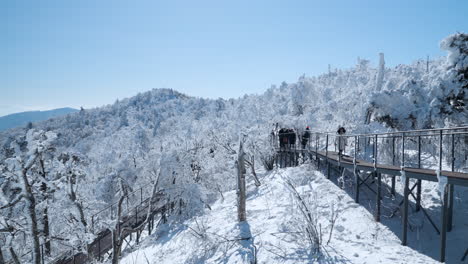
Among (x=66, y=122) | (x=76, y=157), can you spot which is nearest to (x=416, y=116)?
(x=76, y=157)

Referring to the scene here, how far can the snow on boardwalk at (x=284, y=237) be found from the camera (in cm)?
785

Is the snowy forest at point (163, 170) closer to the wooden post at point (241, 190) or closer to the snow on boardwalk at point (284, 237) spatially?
the wooden post at point (241, 190)

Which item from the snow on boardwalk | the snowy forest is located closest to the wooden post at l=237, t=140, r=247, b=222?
the snow on boardwalk

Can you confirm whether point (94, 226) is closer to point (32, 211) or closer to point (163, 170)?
point (163, 170)

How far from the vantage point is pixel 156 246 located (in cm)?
1392

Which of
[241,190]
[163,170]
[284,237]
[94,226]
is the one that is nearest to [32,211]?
[94,226]

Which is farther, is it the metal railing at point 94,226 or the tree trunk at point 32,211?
the metal railing at point 94,226

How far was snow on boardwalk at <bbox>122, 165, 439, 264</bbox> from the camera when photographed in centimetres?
785

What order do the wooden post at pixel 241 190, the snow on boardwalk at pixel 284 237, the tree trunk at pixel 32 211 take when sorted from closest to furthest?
1. the tree trunk at pixel 32 211
2. the snow on boardwalk at pixel 284 237
3. the wooden post at pixel 241 190

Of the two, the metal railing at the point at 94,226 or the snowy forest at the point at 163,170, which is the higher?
the snowy forest at the point at 163,170

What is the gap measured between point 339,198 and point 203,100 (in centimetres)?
14767

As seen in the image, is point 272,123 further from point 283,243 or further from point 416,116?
point 283,243

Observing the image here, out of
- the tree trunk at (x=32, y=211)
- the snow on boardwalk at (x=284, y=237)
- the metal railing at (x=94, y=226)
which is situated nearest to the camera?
the tree trunk at (x=32, y=211)

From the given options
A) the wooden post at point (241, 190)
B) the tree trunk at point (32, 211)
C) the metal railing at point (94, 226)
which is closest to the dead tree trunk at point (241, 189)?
the wooden post at point (241, 190)
